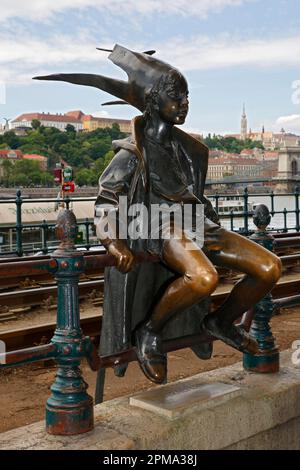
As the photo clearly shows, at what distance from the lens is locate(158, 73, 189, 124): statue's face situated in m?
3.51

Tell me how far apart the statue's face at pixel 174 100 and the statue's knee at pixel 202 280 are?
0.93 meters

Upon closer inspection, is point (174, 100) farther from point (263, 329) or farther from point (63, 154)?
point (63, 154)

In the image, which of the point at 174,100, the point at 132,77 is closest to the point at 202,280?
the point at 174,100

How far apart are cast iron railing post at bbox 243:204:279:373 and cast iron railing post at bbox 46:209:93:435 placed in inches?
53.5

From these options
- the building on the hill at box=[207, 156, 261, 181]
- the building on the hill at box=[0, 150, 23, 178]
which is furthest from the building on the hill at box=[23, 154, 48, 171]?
the building on the hill at box=[207, 156, 261, 181]

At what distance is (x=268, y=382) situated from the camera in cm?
376

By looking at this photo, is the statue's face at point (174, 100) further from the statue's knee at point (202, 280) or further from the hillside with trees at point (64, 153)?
the hillside with trees at point (64, 153)

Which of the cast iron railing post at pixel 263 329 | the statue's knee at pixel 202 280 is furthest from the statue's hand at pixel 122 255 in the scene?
the cast iron railing post at pixel 263 329

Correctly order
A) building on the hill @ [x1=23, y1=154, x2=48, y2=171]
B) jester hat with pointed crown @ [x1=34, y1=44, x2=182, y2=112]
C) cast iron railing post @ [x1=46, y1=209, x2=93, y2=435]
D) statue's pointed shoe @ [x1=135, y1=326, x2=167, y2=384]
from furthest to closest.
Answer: building on the hill @ [x1=23, y1=154, x2=48, y2=171] → jester hat with pointed crown @ [x1=34, y1=44, x2=182, y2=112] → statue's pointed shoe @ [x1=135, y1=326, x2=167, y2=384] → cast iron railing post @ [x1=46, y1=209, x2=93, y2=435]

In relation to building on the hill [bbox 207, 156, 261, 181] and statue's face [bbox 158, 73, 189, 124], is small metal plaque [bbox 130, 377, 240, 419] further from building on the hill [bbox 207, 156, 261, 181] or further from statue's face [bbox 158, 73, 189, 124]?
Result: building on the hill [bbox 207, 156, 261, 181]

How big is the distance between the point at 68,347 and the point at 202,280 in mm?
741

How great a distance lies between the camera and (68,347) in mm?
2893

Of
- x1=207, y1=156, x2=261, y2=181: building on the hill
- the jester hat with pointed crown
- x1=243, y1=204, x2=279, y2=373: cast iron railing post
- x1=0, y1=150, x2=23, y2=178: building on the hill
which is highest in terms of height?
x1=0, y1=150, x2=23, y2=178: building on the hill

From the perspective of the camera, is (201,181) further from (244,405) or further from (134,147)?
(244,405)
